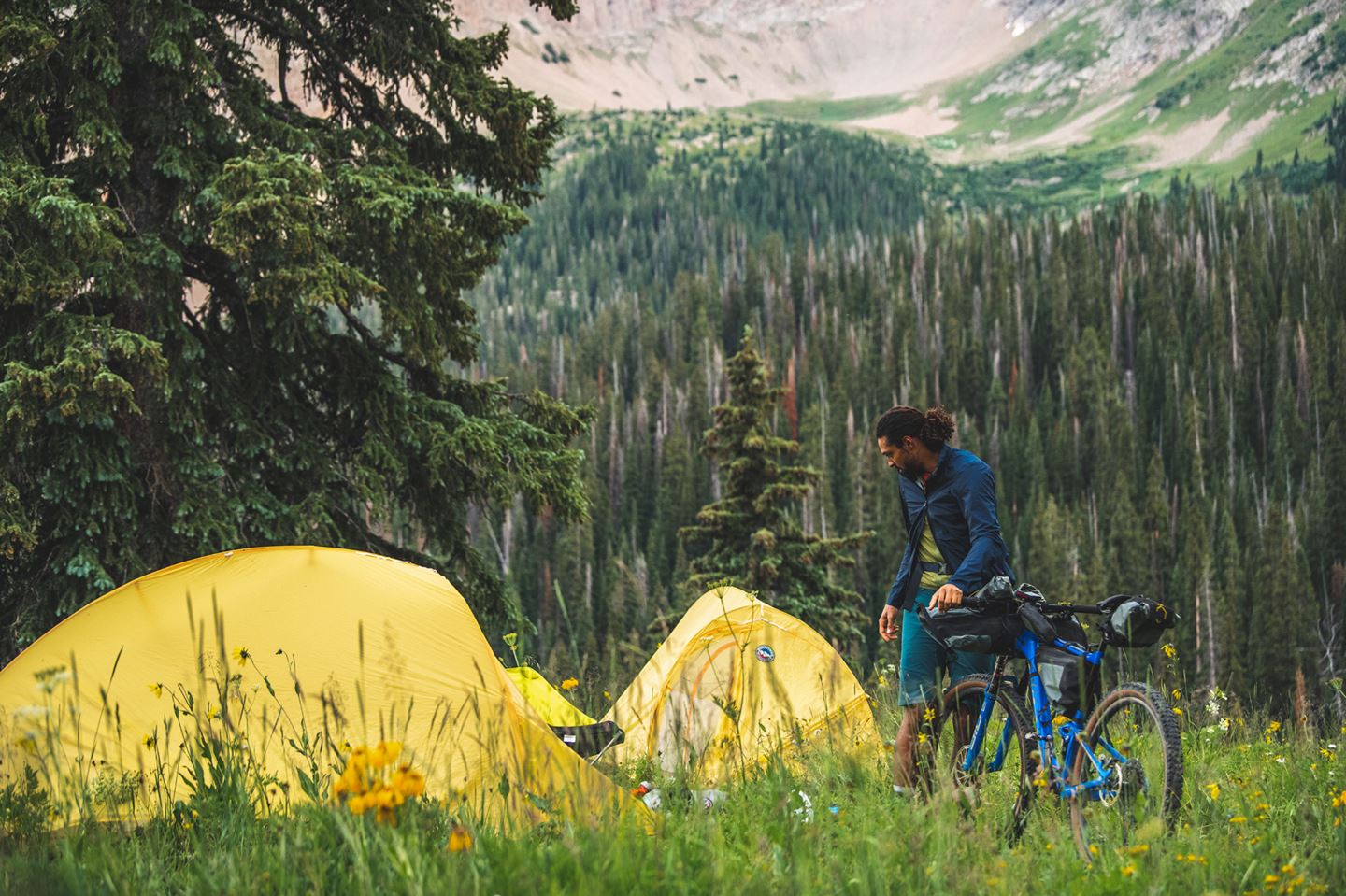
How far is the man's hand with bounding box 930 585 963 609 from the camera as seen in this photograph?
4.52 meters

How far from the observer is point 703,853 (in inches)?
125

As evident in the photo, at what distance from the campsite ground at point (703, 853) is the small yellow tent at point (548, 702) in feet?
13.9

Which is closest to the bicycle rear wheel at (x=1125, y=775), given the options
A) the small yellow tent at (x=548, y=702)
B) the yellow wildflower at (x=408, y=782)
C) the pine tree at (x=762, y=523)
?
the yellow wildflower at (x=408, y=782)

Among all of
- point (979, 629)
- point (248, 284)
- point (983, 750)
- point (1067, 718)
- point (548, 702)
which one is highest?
point (248, 284)

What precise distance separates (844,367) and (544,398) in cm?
10885

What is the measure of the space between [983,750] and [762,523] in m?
16.8

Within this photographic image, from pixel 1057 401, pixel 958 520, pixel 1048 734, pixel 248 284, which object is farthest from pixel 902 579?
pixel 1057 401

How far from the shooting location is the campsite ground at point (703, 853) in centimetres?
284

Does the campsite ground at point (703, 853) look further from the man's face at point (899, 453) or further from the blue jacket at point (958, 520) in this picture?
the man's face at point (899, 453)

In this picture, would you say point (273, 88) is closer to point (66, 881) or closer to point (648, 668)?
point (648, 668)

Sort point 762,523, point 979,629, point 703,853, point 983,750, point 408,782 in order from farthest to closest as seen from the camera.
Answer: point 762,523, point 983,750, point 979,629, point 703,853, point 408,782

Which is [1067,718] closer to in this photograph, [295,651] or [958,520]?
[958,520]

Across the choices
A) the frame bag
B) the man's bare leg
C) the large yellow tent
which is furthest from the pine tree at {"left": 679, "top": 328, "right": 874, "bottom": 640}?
the frame bag

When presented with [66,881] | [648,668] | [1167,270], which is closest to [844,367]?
[1167,270]
